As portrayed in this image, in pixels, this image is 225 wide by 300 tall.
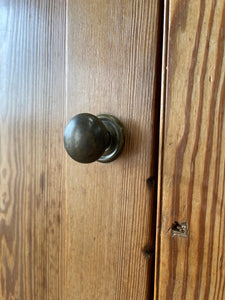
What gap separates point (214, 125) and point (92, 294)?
238 mm

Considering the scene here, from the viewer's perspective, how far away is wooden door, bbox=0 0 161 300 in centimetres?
25

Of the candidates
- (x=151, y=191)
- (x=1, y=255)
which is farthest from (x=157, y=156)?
(x=1, y=255)

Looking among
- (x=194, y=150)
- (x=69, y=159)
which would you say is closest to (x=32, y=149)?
(x=69, y=159)

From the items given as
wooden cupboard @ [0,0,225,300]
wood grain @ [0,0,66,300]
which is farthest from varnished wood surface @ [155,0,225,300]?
wood grain @ [0,0,66,300]

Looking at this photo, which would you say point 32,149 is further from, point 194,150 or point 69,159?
point 194,150

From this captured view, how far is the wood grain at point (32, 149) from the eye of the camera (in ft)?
1.09

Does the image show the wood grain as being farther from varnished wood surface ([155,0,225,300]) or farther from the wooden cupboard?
varnished wood surface ([155,0,225,300])

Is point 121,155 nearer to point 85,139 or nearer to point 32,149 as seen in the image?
point 85,139

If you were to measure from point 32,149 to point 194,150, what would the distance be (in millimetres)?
236

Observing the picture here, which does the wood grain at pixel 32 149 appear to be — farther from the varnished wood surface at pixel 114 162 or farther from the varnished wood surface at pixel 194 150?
the varnished wood surface at pixel 194 150

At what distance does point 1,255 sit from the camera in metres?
0.41

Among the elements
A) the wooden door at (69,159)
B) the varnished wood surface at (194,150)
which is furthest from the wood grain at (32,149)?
the varnished wood surface at (194,150)

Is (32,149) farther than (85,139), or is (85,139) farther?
(32,149)

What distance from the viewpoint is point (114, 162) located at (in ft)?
0.90
